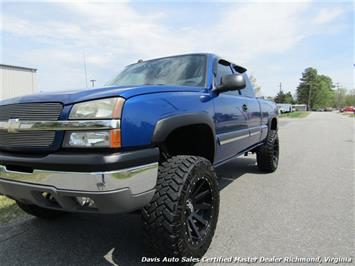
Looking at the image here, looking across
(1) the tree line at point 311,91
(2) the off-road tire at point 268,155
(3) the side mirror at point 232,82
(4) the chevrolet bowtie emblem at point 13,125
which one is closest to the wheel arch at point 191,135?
(3) the side mirror at point 232,82

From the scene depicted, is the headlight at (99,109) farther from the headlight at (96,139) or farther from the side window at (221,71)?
the side window at (221,71)

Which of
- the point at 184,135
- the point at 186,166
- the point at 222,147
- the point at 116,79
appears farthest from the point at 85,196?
the point at 116,79

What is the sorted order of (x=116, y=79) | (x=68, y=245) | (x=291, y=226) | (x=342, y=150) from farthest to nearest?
1. (x=342, y=150)
2. (x=116, y=79)
3. (x=291, y=226)
4. (x=68, y=245)

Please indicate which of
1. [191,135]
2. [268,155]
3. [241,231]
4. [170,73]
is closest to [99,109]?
[191,135]

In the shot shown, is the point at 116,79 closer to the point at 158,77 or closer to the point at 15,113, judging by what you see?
the point at 158,77

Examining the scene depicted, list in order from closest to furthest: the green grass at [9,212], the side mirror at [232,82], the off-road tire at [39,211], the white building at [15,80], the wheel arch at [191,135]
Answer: the wheel arch at [191,135] → the side mirror at [232,82] → the off-road tire at [39,211] → the green grass at [9,212] → the white building at [15,80]

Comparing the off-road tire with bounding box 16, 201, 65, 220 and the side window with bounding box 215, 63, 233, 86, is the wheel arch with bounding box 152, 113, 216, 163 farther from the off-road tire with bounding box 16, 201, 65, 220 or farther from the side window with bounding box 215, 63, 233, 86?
the off-road tire with bounding box 16, 201, 65, 220

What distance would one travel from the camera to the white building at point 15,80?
21812mm

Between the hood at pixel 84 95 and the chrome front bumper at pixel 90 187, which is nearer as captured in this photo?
the chrome front bumper at pixel 90 187

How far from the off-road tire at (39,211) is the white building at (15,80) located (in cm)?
2069

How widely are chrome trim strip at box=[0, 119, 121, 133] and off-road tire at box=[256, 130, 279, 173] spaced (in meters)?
4.11

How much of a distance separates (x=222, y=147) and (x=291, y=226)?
1123 millimetres

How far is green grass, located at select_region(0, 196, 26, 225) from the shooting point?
3646mm

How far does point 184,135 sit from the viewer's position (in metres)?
3.10
